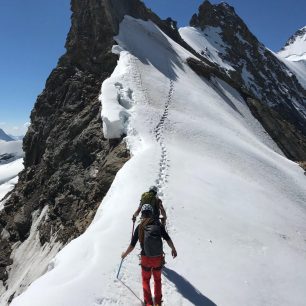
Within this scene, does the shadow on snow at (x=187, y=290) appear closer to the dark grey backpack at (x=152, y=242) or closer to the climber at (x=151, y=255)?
the climber at (x=151, y=255)

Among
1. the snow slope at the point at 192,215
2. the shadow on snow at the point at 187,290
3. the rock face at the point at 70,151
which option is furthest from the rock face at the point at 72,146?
the shadow on snow at the point at 187,290

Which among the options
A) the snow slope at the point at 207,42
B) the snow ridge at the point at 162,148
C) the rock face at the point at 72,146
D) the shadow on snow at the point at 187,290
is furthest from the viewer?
the snow slope at the point at 207,42

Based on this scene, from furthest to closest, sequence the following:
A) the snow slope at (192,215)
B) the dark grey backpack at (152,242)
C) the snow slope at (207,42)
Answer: the snow slope at (207,42)
the snow slope at (192,215)
the dark grey backpack at (152,242)

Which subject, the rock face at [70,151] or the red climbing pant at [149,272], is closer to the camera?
the red climbing pant at [149,272]

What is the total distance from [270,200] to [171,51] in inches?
1283

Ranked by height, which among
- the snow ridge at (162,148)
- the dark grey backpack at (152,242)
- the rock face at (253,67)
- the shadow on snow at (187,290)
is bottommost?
the shadow on snow at (187,290)

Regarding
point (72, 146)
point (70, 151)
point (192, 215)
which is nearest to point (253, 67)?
point (72, 146)

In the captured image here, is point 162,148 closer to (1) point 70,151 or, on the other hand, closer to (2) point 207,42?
(1) point 70,151

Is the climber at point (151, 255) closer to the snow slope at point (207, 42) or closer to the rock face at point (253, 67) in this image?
the rock face at point (253, 67)

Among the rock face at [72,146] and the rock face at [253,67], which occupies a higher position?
the rock face at [253,67]

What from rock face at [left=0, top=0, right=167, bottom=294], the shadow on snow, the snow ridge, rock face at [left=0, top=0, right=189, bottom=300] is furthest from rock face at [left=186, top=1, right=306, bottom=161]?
the shadow on snow

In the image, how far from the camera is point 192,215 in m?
14.3

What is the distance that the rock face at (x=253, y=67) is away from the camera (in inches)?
3792

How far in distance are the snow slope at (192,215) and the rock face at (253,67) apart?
55349mm
